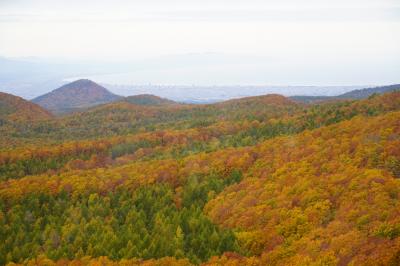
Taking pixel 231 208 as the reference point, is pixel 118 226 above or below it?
below

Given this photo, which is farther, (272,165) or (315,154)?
(272,165)

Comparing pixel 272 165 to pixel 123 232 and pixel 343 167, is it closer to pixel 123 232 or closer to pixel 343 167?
pixel 343 167

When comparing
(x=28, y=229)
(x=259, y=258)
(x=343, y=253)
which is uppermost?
(x=343, y=253)

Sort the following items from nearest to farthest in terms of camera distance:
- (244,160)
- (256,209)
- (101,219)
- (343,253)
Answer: (343,253) → (256,209) → (101,219) → (244,160)

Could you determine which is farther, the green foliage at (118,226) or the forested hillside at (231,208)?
the green foliage at (118,226)

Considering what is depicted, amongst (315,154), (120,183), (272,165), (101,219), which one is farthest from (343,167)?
(120,183)

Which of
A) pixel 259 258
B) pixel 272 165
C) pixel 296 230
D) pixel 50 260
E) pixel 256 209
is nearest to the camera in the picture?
pixel 259 258

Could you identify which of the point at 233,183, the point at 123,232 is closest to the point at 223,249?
the point at 123,232

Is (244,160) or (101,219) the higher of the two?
(244,160)

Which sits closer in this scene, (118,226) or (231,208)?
(231,208)

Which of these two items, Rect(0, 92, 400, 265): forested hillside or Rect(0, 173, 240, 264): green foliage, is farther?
Rect(0, 173, 240, 264): green foliage
